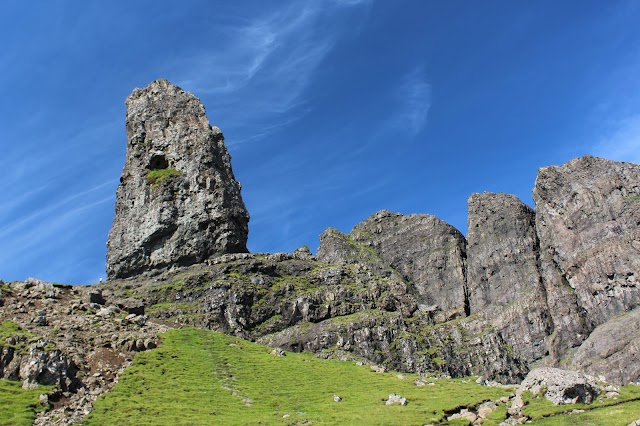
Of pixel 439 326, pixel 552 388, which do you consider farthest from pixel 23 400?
pixel 439 326

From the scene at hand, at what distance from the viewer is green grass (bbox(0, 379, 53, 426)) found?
193ft

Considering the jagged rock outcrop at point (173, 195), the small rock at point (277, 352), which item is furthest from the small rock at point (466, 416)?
the jagged rock outcrop at point (173, 195)

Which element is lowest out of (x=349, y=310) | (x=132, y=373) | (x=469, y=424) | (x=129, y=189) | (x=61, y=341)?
(x=469, y=424)

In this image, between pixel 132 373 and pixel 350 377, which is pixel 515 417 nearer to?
pixel 350 377

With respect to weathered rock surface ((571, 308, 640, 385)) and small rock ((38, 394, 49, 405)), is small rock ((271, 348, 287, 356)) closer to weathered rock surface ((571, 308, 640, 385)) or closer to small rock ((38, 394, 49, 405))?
small rock ((38, 394, 49, 405))

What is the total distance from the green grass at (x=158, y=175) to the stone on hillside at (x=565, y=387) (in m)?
115

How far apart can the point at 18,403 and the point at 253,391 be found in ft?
85.6

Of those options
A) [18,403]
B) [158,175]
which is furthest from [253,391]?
[158,175]

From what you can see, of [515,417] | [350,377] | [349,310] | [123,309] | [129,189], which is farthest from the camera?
[129,189]

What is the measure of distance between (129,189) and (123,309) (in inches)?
2695

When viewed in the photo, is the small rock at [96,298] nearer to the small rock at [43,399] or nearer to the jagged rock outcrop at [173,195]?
the small rock at [43,399]

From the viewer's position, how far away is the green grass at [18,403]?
5872cm

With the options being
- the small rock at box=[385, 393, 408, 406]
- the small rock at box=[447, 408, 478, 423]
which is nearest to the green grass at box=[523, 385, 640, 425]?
the small rock at box=[447, 408, 478, 423]

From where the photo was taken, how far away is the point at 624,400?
198ft
